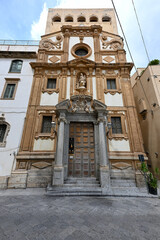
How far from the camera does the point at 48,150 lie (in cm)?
797

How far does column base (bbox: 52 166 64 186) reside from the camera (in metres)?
6.17

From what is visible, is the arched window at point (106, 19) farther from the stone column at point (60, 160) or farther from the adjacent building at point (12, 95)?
the stone column at point (60, 160)

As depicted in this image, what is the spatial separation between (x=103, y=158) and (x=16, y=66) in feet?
38.2

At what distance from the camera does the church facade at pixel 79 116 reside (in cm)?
724

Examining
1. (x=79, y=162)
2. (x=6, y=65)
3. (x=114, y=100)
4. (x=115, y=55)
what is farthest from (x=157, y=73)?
(x=6, y=65)

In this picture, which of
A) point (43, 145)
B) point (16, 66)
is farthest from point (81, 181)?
point (16, 66)

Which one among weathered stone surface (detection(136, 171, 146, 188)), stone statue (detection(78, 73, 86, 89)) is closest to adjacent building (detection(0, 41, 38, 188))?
stone statue (detection(78, 73, 86, 89))

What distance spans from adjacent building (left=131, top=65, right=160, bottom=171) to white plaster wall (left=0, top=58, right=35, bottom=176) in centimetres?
1006

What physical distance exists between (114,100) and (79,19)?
1557cm

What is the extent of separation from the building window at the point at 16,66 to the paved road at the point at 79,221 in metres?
11.0

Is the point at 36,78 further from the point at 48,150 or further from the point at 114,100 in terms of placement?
the point at 114,100

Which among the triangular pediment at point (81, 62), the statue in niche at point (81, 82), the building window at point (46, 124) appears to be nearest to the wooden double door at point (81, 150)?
the building window at point (46, 124)

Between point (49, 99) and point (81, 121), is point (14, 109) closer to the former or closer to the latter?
point (49, 99)

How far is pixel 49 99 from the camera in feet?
31.5
